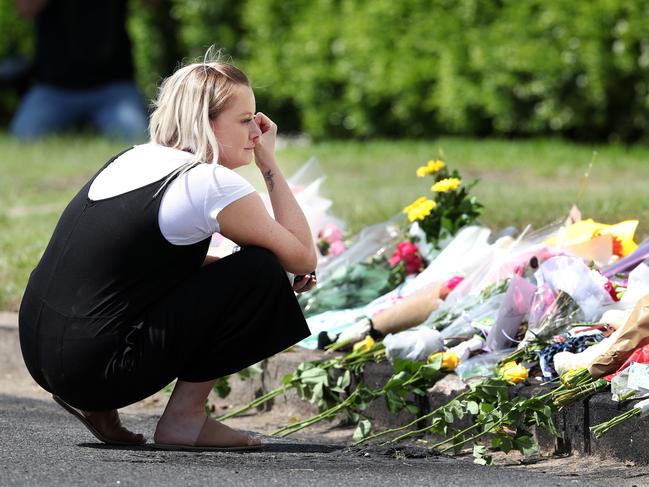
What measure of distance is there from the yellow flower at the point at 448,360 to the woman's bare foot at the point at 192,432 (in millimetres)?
750

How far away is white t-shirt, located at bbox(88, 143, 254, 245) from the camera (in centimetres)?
325

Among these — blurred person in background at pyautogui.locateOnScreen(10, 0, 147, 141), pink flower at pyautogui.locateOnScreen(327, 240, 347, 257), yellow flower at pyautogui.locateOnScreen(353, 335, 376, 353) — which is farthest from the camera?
blurred person in background at pyautogui.locateOnScreen(10, 0, 147, 141)

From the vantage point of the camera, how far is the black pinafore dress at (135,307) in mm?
3271

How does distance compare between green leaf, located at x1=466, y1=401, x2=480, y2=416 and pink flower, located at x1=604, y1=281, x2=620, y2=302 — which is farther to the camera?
pink flower, located at x1=604, y1=281, x2=620, y2=302

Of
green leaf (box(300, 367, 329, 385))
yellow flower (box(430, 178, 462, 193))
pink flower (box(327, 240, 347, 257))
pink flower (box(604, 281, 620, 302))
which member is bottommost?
green leaf (box(300, 367, 329, 385))

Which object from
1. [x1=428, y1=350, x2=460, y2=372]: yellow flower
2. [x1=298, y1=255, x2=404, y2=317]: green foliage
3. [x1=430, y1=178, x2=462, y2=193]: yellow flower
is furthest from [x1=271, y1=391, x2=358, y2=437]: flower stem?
[x1=430, y1=178, x2=462, y2=193]: yellow flower

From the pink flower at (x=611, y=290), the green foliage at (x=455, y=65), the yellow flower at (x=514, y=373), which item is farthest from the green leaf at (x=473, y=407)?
the green foliage at (x=455, y=65)

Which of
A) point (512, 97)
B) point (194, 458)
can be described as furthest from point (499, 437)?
point (512, 97)

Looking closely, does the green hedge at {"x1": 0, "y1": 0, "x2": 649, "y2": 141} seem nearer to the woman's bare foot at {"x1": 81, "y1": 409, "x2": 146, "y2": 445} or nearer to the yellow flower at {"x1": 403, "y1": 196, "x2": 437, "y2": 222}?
the yellow flower at {"x1": 403, "y1": 196, "x2": 437, "y2": 222}

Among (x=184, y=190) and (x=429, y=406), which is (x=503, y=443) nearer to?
(x=429, y=406)

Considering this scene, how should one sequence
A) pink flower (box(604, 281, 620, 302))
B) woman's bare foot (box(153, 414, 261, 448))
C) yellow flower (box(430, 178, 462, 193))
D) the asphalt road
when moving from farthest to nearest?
yellow flower (box(430, 178, 462, 193)) < pink flower (box(604, 281, 620, 302)) < woman's bare foot (box(153, 414, 261, 448)) < the asphalt road

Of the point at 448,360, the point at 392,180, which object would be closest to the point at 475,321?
the point at 448,360

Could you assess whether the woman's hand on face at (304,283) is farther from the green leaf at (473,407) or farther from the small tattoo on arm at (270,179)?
the green leaf at (473,407)

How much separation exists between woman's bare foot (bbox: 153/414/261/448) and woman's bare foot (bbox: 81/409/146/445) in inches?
3.6
